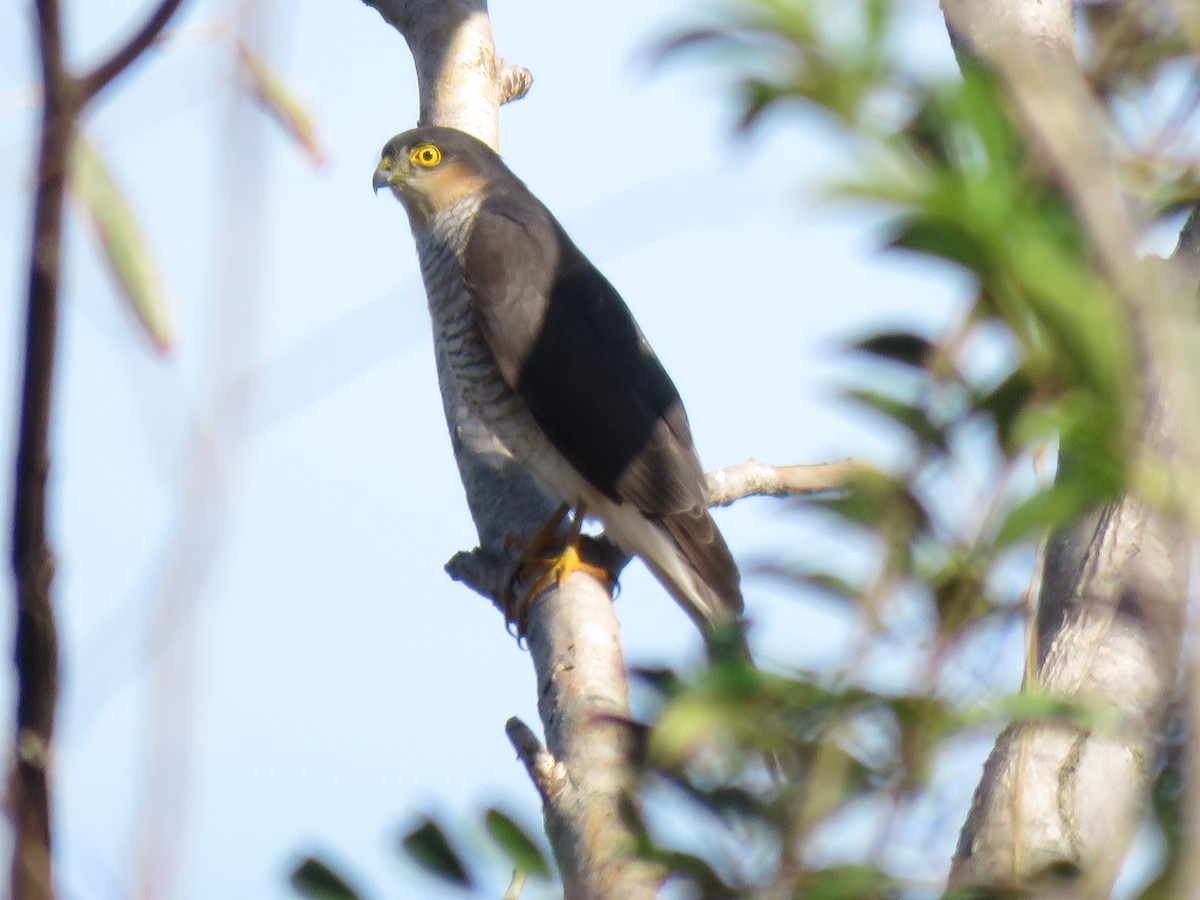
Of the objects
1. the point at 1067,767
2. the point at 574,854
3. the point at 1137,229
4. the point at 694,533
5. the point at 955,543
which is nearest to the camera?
the point at 955,543

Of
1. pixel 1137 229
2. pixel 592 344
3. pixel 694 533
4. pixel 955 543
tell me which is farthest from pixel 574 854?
pixel 592 344

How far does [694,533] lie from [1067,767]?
1906 millimetres

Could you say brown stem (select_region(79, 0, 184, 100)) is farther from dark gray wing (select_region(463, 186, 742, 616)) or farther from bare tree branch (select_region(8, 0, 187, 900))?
dark gray wing (select_region(463, 186, 742, 616))

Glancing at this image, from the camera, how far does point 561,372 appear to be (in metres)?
4.19

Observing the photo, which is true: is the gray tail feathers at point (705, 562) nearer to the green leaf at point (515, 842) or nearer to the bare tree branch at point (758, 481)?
the bare tree branch at point (758, 481)

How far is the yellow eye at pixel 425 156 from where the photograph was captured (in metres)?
4.61

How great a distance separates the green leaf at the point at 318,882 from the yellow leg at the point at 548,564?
206 centimetres

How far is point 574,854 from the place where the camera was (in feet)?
5.92

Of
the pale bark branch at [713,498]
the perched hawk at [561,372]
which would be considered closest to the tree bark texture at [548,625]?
the pale bark branch at [713,498]

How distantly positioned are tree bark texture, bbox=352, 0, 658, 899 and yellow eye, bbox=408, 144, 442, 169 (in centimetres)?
11

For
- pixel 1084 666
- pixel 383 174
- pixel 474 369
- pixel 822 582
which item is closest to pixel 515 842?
pixel 822 582

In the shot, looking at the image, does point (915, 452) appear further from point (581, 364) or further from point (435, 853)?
point (581, 364)

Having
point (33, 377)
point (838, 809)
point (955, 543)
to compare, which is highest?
point (33, 377)

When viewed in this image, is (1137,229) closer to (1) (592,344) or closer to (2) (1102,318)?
(2) (1102,318)
